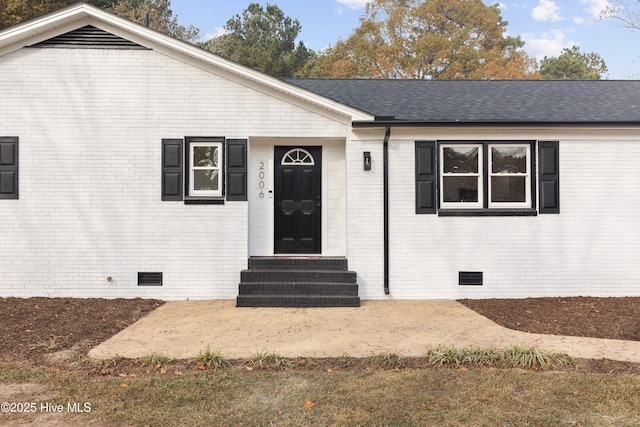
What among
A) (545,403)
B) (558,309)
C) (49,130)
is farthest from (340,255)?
(49,130)

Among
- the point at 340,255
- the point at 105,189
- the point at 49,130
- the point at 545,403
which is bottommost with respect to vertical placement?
the point at 545,403

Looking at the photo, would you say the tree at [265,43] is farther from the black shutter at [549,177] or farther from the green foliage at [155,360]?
the green foliage at [155,360]

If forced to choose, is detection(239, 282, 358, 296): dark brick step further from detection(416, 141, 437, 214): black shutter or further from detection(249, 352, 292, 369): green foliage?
detection(249, 352, 292, 369): green foliage

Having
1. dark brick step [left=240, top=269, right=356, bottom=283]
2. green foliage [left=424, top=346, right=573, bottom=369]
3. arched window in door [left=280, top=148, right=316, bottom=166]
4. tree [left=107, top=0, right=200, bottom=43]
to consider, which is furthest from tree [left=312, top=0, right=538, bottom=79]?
green foliage [left=424, top=346, right=573, bottom=369]

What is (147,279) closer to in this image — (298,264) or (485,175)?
(298,264)

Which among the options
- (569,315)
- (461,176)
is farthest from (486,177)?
(569,315)

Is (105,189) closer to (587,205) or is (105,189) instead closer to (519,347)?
(519,347)

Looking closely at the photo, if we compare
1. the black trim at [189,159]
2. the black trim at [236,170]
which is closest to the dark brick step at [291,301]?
the black trim at [236,170]

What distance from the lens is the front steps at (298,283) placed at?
24.1ft

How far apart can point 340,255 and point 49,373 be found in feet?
17.3

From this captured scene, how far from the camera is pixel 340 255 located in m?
8.53

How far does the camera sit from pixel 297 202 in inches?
336

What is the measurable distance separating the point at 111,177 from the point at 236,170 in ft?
7.51

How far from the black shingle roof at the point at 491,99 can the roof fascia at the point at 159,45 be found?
120cm
